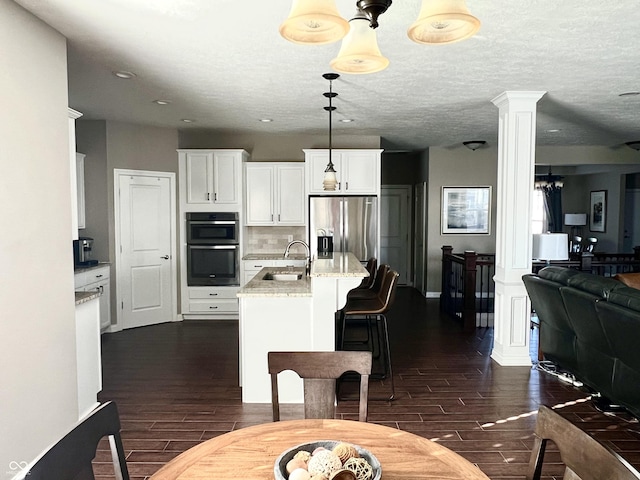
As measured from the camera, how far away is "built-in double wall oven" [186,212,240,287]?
253 inches

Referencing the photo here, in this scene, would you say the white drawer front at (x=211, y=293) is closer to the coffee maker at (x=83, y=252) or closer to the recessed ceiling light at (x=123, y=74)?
the coffee maker at (x=83, y=252)

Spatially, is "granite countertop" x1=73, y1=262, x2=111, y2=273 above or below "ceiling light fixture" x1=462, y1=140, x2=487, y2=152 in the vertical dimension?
below

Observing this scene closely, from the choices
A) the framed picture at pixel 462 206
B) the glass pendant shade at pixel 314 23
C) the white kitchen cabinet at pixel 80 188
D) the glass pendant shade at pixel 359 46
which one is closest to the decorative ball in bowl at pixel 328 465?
the glass pendant shade at pixel 314 23

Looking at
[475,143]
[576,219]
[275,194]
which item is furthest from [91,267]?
[576,219]

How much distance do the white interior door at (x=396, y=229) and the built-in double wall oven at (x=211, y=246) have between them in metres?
4.14

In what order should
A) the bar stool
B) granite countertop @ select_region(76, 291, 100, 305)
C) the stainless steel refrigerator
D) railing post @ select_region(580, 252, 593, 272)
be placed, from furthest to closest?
the stainless steel refrigerator
railing post @ select_region(580, 252, 593, 272)
the bar stool
granite countertop @ select_region(76, 291, 100, 305)

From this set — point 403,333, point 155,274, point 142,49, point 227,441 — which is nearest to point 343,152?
point 403,333

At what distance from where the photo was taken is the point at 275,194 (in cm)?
671

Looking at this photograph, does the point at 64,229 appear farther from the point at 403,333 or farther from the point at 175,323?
the point at 403,333

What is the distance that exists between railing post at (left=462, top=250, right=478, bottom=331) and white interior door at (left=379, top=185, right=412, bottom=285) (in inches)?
146

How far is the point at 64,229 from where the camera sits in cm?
297

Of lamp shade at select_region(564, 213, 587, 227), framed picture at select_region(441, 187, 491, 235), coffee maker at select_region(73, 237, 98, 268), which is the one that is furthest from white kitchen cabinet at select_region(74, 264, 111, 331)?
lamp shade at select_region(564, 213, 587, 227)

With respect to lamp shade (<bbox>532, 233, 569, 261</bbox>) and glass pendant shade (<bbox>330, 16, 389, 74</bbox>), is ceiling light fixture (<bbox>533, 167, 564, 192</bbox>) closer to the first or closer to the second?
lamp shade (<bbox>532, 233, 569, 261</bbox>)

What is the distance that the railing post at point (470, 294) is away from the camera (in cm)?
596
